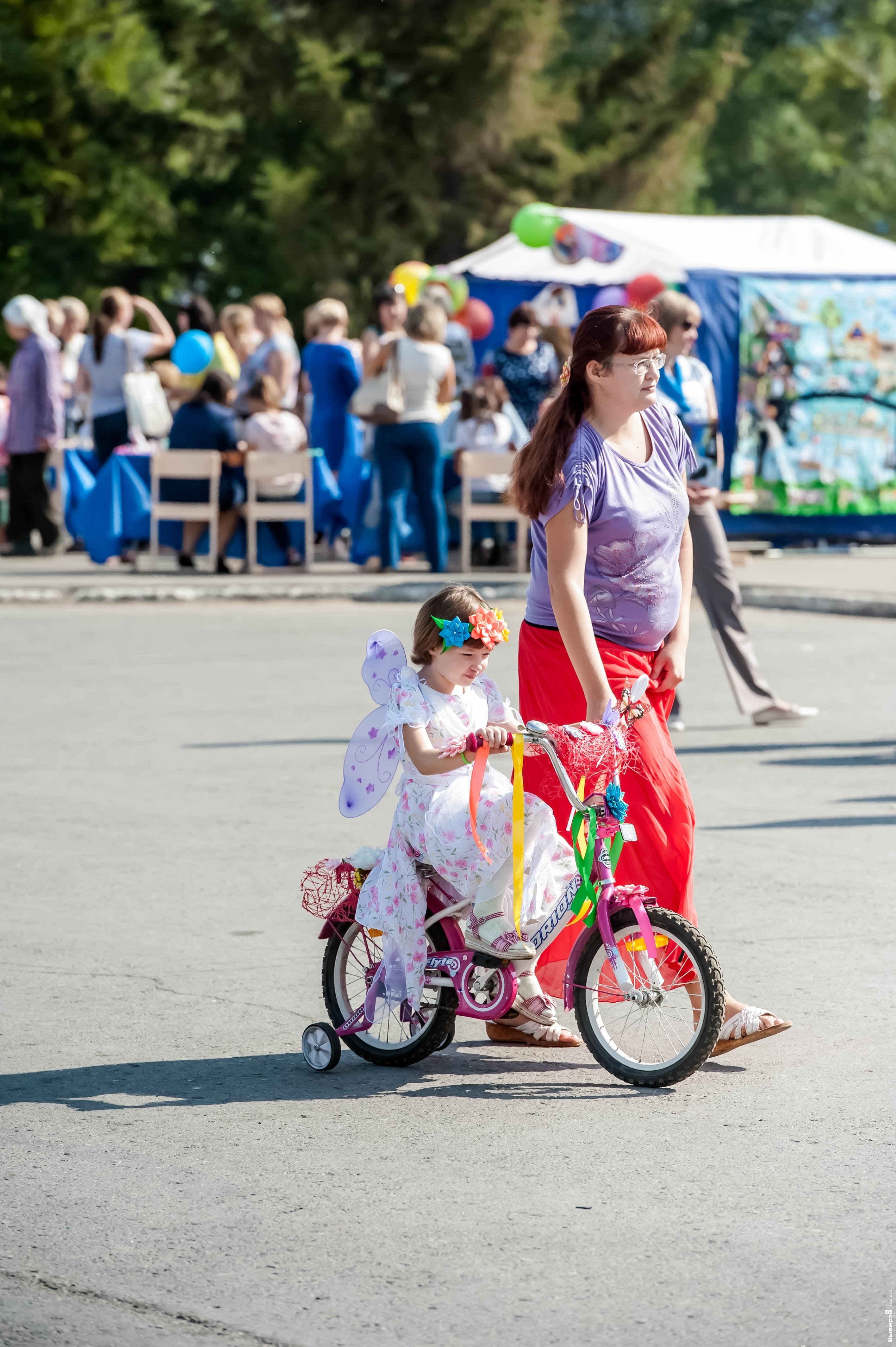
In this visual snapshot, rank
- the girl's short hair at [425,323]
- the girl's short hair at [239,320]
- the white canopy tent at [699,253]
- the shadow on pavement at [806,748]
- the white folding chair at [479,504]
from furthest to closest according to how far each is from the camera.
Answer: the white canopy tent at [699,253], the girl's short hair at [239,320], the white folding chair at [479,504], the girl's short hair at [425,323], the shadow on pavement at [806,748]

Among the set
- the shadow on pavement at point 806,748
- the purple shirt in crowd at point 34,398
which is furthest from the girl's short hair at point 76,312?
the shadow on pavement at point 806,748

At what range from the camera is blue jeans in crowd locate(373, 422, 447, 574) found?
17.3m

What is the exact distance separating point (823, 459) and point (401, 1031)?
1700cm

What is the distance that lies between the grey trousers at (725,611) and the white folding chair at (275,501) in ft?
25.4

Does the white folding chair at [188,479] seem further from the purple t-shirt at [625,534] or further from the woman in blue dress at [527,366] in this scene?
the purple t-shirt at [625,534]

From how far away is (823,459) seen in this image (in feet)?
71.1

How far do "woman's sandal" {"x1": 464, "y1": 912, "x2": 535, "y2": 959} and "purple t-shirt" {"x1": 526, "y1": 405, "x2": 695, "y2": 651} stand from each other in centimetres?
78

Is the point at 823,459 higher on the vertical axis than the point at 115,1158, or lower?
higher

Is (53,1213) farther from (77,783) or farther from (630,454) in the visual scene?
(77,783)

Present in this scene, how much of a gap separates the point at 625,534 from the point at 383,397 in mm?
11804

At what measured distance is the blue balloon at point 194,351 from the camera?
61.1ft

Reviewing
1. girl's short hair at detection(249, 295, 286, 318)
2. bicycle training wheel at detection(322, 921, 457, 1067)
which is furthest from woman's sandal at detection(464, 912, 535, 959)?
girl's short hair at detection(249, 295, 286, 318)

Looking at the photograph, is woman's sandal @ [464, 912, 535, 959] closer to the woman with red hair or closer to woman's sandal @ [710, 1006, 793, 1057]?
the woman with red hair

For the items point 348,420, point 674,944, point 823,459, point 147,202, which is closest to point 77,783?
point 674,944
